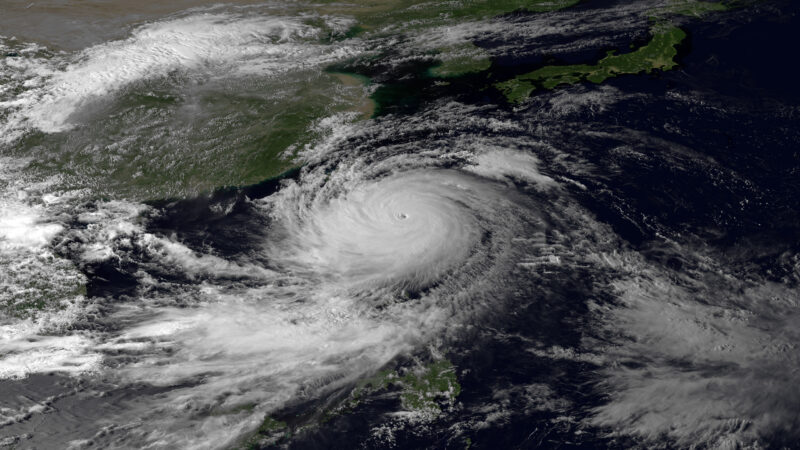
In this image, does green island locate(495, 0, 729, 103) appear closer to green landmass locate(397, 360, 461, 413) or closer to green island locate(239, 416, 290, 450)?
green landmass locate(397, 360, 461, 413)

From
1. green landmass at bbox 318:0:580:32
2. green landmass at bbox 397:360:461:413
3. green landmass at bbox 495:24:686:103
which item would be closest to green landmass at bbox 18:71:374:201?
green landmass at bbox 318:0:580:32

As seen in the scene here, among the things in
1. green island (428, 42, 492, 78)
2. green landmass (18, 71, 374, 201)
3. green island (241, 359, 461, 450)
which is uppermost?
green island (428, 42, 492, 78)

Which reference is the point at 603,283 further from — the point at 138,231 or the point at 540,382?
the point at 138,231

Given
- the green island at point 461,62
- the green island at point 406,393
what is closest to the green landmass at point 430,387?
the green island at point 406,393

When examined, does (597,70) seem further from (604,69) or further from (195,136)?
(195,136)

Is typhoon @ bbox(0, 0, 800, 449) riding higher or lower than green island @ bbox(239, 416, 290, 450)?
higher

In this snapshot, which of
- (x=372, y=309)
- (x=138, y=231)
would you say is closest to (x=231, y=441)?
(x=372, y=309)

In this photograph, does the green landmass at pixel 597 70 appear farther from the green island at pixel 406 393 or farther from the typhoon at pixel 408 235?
the green island at pixel 406 393
